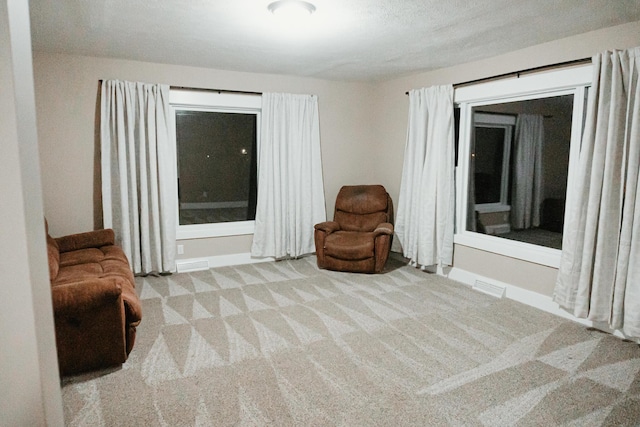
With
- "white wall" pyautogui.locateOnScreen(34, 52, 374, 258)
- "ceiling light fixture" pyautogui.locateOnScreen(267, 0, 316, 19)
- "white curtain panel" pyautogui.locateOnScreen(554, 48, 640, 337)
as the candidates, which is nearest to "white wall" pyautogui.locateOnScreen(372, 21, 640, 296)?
"white curtain panel" pyautogui.locateOnScreen(554, 48, 640, 337)

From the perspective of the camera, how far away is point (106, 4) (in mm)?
2596

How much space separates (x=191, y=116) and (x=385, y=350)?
3602mm

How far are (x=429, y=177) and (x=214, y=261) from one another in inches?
109

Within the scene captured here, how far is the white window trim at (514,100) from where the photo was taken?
10.9ft

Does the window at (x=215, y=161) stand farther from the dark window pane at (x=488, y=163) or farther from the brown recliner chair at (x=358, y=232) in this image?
the dark window pane at (x=488, y=163)

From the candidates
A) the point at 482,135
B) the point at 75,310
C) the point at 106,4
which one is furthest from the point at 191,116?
the point at 482,135

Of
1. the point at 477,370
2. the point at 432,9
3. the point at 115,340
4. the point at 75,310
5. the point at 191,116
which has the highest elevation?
the point at 432,9

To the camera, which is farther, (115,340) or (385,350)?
(385,350)

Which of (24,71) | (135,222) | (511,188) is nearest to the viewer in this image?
(24,71)

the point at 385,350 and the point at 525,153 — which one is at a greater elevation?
the point at 525,153

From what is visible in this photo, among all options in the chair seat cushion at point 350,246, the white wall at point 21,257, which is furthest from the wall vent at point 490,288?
the white wall at point 21,257

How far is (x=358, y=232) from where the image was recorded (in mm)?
5090

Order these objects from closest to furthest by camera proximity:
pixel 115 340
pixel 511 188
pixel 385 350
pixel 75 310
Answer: pixel 75 310
pixel 115 340
pixel 385 350
pixel 511 188

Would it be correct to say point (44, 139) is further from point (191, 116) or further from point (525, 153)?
point (525, 153)
